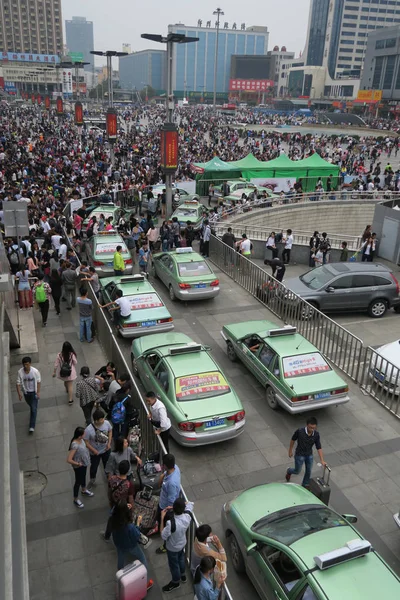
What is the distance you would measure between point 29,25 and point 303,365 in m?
185

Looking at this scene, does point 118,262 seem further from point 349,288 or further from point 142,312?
point 349,288

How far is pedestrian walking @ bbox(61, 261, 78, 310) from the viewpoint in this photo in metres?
14.5

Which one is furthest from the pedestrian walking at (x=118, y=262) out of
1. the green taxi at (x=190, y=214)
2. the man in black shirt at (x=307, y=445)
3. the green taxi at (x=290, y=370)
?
the man in black shirt at (x=307, y=445)

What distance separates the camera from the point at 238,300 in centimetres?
1647

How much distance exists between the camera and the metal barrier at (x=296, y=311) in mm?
12273

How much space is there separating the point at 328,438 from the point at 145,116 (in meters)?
94.0

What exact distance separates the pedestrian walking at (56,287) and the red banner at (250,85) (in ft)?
531

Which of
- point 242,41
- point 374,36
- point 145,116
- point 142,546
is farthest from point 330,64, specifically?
point 142,546

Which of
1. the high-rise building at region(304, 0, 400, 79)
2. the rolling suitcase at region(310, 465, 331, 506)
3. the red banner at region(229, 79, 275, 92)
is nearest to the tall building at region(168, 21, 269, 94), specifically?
the red banner at region(229, 79, 275, 92)

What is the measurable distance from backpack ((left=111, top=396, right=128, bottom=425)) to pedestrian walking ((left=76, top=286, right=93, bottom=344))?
4571 mm

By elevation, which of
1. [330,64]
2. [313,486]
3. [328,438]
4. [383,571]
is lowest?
[328,438]

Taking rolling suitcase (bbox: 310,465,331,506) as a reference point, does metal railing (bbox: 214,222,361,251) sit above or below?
below

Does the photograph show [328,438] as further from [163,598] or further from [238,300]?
[238,300]

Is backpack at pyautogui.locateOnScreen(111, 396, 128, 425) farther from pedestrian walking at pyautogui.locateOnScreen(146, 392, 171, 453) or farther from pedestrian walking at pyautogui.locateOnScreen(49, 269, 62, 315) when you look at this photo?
pedestrian walking at pyautogui.locateOnScreen(49, 269, 62, 315)
